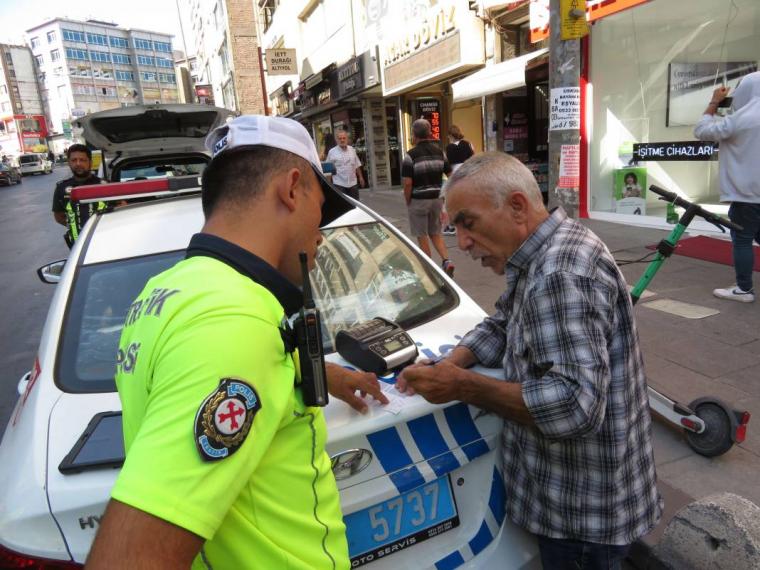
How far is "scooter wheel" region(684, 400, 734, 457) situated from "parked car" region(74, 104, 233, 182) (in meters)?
4.74

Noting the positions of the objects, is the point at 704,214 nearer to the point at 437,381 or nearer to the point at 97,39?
the point at 437,381

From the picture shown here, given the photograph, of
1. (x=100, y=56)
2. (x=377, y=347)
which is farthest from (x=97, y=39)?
(x=377, y=347)

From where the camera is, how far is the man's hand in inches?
60.7

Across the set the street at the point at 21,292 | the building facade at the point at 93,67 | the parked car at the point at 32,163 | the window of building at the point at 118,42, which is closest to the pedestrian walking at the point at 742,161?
the street at the point at 21,292

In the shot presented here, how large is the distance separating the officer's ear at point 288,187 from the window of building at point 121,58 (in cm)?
11424

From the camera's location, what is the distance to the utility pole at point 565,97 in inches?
177

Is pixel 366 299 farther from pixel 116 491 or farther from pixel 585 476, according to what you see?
pixel 116 491

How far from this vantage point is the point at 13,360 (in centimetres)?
534

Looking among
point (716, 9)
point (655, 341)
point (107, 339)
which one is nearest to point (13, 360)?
point (107, 339)

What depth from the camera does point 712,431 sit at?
2709 mm

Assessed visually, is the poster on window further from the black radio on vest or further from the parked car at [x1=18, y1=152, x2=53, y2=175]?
the parked car at [x1=18, y1=152, x2=53, y2=175]

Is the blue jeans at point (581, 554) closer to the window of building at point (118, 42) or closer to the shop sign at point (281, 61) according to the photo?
the shop sign at point (281, 61)

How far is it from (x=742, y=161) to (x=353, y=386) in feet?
14.8

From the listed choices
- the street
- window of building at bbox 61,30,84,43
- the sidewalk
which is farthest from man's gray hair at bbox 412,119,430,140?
window of building at bbox 61,30,84,43
